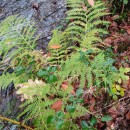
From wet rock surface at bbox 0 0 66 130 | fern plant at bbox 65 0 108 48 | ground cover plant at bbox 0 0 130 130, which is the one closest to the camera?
ground cover plant at bbox 0 0 130 130

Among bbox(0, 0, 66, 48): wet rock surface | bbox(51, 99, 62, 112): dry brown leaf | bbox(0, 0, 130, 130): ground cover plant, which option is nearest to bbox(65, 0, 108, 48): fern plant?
bbox(0, 0, 130, 130): ground cover plant

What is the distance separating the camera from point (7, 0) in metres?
4.99

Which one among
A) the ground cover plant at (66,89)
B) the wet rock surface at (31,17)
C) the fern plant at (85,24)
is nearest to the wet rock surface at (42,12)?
the wet rock surface at (31,17)

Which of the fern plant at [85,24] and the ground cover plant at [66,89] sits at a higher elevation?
the fern plant at [85,24]

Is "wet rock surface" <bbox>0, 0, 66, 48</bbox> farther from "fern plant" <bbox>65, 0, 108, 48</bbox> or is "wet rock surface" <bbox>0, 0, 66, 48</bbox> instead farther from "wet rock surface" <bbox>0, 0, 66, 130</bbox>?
"fern plant" <bbox>65, 0, 108, 48</bbox>

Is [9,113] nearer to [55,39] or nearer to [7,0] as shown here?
[55,39]

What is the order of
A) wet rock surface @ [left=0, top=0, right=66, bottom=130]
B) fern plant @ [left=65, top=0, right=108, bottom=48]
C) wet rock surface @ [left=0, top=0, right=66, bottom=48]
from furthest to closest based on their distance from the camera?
1. wet rock surface @ [left=0, top=0, right=66, bottom=48]
2. wet rock surface @ [left=0, top=0, right=66, bottom=130]
3. fern plant @ [left=65, top=0, right=108, bottom=48]

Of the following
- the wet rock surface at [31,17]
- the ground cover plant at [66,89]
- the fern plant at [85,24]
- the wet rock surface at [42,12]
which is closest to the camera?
the ground cover plant at [66,89]

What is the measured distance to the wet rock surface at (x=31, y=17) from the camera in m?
2.99

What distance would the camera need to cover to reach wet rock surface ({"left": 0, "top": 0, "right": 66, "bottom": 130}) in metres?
2.99

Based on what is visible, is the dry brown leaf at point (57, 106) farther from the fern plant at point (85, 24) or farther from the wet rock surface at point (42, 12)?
the wet rock surface at point (42, 12)

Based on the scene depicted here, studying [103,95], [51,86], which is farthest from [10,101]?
[103,95]

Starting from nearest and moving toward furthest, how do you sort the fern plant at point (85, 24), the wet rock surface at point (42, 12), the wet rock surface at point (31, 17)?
the fern plant at point (85, 24) → the wet rock surface at point (31, 17) → the wet rock surface at point (42, 12)

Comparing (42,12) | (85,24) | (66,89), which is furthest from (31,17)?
(66,89)
